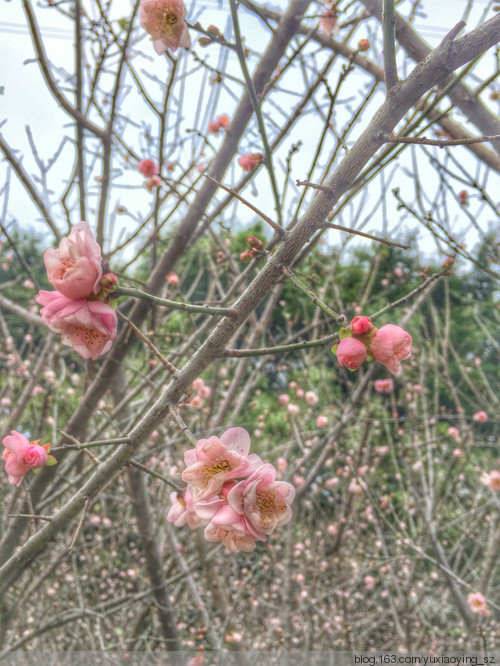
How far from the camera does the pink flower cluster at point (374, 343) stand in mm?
639

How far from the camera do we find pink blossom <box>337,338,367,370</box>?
2.06 feet

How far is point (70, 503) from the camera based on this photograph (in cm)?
81

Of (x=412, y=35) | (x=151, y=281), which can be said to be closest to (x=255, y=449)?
(x=151, y=281)

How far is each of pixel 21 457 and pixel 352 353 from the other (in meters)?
0.69

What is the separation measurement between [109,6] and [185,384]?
71.6 inches

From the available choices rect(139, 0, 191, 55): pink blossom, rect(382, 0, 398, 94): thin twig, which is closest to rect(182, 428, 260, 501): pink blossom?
rect(382, 0, 398, 94): thin twig

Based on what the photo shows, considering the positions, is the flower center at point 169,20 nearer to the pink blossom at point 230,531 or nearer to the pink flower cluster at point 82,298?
the pink flower cluster at point 82,298

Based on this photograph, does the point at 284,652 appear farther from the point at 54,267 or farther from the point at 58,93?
the point at 58,93

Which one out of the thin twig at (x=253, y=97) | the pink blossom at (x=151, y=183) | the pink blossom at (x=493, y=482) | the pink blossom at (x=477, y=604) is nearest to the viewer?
the thin twig at (x=253, y=97)

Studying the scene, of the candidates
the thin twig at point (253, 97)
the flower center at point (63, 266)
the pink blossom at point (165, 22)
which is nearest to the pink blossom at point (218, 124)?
the pink blossom at point (165, 22)

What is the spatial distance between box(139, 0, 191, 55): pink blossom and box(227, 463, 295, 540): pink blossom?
2.98ft

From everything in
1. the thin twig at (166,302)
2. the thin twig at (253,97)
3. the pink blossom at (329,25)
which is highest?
Answer: the pink blossom at (329,25)

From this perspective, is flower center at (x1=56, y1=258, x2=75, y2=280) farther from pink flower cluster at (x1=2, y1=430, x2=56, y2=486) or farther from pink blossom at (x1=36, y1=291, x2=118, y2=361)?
pink flower cluster at (x1=2, y1=430, x2=56, y2=486)

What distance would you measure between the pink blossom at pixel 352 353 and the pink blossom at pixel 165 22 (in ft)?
2.52
